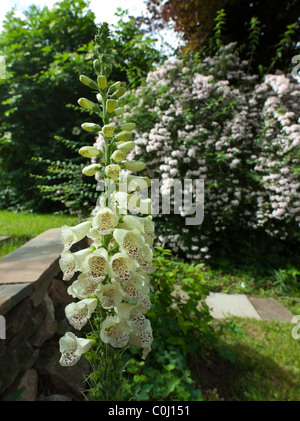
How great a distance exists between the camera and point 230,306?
3301 mm

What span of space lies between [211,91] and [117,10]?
12.4 ft

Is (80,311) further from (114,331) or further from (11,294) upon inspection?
(11,294)

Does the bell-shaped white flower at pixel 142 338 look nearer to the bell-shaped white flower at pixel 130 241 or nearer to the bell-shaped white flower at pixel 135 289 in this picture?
the bell-shaped white flower at pixel 135 289

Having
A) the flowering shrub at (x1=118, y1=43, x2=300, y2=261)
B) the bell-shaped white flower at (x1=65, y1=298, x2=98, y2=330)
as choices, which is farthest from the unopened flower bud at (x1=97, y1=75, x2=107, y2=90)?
the flowering shrub at (x1=118, y1=43, x2=300, y2=261)

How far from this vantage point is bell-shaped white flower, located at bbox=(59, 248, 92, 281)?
87 cm

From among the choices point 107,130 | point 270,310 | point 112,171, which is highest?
point 107,130

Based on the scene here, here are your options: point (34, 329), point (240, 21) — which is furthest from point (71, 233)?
point (240, 21)

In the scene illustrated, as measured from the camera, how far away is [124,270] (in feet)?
2.65

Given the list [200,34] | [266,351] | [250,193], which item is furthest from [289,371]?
[200,34]

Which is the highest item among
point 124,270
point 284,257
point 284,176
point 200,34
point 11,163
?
point 200,34

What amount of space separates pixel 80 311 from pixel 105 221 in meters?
0.29

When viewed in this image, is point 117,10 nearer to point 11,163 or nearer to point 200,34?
point 200,34

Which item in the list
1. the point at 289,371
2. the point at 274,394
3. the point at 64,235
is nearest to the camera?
the point at 64,235

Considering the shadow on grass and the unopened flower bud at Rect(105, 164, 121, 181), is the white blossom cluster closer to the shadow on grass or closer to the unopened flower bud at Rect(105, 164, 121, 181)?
the unopened flower bud at Rect(105, 164, 121, 181)
